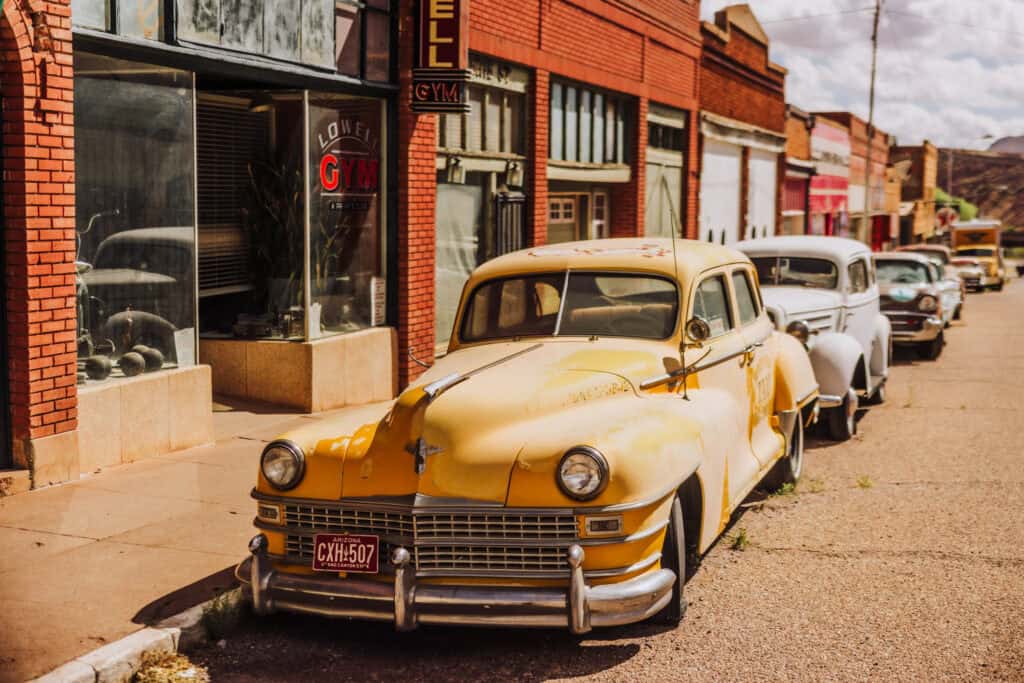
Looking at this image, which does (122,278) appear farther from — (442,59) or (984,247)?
(984,247)

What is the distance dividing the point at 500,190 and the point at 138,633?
10.8 metres

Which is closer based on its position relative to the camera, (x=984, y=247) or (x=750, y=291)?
(x=750, y=291)

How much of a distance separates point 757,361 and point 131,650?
4.69m

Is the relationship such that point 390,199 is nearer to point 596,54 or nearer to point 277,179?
point 277,179

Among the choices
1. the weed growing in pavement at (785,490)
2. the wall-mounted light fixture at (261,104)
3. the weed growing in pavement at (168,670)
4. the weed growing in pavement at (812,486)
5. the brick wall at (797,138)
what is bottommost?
the weed growing in pavement at (168,670)

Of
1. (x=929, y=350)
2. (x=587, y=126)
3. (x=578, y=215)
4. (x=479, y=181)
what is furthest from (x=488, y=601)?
(x=929, y=350)

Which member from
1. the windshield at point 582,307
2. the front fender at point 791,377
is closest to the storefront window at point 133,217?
the windshield at point 582,307

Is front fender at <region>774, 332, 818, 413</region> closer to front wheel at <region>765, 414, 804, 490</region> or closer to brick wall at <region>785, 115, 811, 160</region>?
front wheel at <region>765, 414, 804, 490</region>

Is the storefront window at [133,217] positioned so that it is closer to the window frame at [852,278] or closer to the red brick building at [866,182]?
the window frame at [852,278]

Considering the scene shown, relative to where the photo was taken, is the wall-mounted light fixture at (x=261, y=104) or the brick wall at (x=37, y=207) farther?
the wall-mounted light fixture at (x=261, y=104)

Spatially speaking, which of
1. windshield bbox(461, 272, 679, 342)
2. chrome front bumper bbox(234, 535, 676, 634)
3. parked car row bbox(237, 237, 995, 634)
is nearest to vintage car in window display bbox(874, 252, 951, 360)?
parked car row bbox(237, 237, 995, 634)

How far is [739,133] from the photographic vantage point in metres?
28.3

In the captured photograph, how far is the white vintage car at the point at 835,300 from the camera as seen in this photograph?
39.1ft

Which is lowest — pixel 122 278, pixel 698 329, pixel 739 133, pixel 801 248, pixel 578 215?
pixel 698 329
